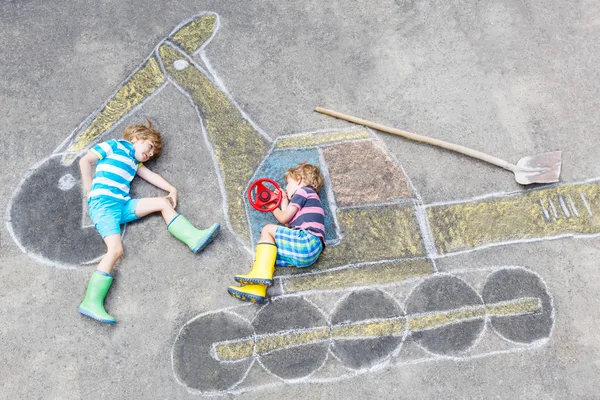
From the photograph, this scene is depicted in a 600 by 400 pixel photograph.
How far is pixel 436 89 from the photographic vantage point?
16.3 feet

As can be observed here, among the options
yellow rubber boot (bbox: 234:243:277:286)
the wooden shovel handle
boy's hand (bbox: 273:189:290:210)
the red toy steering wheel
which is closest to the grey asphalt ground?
the wooden shovel handle

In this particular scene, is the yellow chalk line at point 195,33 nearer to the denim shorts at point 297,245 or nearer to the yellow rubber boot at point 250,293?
the denim shorts at point 297,245

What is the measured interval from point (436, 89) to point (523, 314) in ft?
6.69

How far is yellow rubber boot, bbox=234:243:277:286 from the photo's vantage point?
4051 mm

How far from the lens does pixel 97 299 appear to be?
4.09 meters

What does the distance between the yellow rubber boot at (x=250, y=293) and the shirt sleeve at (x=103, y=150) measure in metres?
1.43

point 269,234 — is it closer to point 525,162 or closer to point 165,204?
point 165,204

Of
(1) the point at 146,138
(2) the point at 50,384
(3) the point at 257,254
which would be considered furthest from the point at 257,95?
(2) the point at 50,384

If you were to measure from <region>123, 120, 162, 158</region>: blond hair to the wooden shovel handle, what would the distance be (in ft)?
4.45

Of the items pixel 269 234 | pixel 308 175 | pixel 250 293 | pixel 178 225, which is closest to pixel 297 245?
pixel 269 234

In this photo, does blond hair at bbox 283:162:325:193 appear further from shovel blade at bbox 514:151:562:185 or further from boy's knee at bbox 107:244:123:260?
shovel blade at bbox 514:151:562:185

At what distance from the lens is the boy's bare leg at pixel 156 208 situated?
14.2ft

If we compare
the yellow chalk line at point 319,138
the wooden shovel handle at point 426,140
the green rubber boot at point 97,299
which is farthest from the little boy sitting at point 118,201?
the wooden shovel handle at point 426,140

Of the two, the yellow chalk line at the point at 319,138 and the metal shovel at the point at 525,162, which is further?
the yellow chalk line at the point at 319,138
